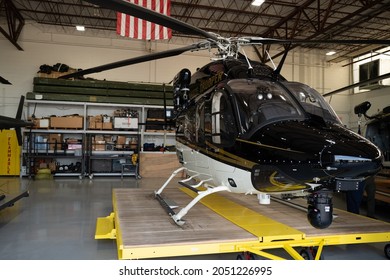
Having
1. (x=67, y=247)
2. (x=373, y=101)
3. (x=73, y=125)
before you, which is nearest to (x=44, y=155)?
(x=73, y=125)

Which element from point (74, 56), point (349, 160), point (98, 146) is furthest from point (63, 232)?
point (74, 56)

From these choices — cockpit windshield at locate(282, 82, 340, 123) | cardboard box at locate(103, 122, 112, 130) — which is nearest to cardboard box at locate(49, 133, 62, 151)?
cardboard box at locate(103, 122, 112, 130)

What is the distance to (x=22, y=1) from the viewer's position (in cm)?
1197

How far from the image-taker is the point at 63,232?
4.24 meters

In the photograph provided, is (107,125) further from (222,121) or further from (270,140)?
(270,140)

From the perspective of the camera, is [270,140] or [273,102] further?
[273,102]

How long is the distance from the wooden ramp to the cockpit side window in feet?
2.99

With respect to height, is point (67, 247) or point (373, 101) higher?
point (373, 101)

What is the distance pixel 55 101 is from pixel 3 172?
3.18 m

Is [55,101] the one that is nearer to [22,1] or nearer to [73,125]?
[73,125]

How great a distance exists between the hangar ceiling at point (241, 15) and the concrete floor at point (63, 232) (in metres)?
8.10

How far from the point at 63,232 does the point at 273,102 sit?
3249 mm

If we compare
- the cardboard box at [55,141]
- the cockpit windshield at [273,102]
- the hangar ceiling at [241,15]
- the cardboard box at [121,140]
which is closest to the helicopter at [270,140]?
the cockpit windshield at [273,102]

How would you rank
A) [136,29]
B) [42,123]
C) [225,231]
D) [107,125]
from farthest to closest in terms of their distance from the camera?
[107,125] < [42,123] < [136,29] < [225,231]
